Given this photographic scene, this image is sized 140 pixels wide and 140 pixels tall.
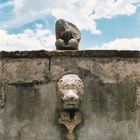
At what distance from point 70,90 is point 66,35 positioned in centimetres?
109

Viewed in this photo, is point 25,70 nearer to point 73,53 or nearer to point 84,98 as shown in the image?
point 73,53

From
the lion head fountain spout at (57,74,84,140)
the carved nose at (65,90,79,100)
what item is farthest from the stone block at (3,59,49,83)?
the carved nose at (65,90,79,100)

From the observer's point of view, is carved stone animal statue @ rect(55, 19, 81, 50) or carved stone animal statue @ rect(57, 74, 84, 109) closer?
carved stone animal statue @ rect(57, 74, 84, 109)

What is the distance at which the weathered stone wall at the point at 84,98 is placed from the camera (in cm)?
496

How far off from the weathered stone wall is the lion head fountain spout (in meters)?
0.11

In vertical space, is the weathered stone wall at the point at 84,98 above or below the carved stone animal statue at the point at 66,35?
below

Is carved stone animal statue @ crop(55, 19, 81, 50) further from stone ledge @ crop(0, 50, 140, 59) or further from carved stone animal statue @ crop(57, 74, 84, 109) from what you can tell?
carved stone animal statue @ crop(57, 74, 84, 109)

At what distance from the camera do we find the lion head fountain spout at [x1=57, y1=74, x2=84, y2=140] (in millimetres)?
4650

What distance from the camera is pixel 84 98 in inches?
196

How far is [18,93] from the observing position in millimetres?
5078

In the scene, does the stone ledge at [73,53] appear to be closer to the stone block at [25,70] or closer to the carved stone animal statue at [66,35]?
the stone block at [25,70]

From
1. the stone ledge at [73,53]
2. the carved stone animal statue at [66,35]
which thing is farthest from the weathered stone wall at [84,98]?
the carved stone animal statue at [66,35]

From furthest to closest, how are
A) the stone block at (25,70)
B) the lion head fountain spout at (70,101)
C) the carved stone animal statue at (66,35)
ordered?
the carved stone animal statue at (66,35) < the stone block at (25,70) < the lion head fountain spout at (70,101)

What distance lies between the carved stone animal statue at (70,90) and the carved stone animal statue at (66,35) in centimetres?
56
